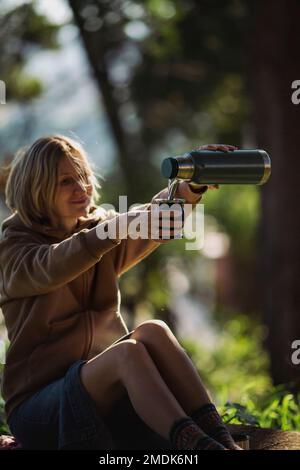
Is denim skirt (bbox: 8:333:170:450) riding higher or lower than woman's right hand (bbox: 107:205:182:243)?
lower

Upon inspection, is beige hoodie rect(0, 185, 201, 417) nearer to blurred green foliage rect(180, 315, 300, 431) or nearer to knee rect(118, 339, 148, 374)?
knee rect(118, 339, 148, 374)

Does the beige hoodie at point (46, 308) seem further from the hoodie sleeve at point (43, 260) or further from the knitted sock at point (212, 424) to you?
the knitted sock at point (212, 424)

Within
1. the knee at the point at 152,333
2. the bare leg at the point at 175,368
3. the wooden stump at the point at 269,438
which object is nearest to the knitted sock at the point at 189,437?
the bare leg at the point at 175,368

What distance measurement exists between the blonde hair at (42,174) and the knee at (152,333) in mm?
486

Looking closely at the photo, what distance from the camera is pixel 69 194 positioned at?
7.84 feet

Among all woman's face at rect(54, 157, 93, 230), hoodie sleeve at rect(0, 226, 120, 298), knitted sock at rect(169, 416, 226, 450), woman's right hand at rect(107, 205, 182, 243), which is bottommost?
knitted sock at rect(169, 416, 226, 450)

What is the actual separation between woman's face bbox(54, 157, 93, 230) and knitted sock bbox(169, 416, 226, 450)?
0.74 m

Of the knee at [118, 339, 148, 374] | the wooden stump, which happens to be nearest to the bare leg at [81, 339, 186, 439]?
the knee at [118, 339, 148, 374]

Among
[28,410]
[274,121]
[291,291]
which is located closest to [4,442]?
[28,410]

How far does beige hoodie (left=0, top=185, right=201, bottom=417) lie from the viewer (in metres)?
2.24

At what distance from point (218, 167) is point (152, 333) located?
1.63ft

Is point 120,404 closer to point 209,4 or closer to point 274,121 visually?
point 274,121

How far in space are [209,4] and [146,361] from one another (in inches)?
189

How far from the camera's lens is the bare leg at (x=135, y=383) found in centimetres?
205
